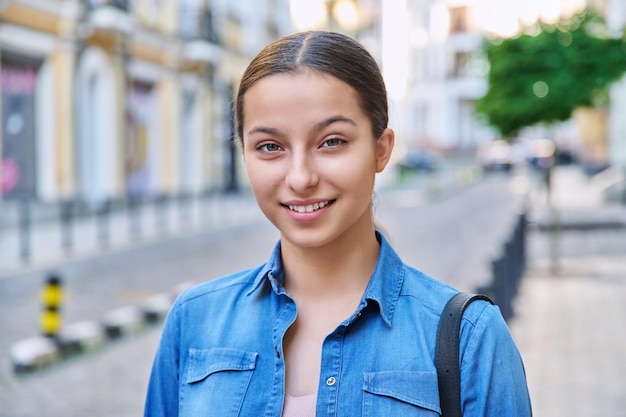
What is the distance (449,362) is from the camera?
175 cm

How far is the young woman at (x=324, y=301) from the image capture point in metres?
1.76

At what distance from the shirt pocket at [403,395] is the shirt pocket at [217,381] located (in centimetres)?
26

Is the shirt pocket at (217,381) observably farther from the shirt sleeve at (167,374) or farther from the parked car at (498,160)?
the parked car at (498,160)

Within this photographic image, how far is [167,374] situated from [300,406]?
1.23 ft

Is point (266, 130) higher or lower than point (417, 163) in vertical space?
lower

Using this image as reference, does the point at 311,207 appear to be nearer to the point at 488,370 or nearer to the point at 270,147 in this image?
the point at 270,147

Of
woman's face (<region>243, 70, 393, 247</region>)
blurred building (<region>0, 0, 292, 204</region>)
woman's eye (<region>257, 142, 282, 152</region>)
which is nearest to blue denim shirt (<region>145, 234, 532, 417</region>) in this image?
woman's face (<region>243, 70, 393, 247</region>)

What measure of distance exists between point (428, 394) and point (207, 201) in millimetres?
25602

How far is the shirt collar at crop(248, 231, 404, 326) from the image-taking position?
6.04 feet

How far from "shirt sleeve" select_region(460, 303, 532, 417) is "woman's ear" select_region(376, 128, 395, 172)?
40 cm

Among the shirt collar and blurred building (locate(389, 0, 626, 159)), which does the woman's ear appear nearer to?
the shirt collar

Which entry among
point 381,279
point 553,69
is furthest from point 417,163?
point 381,279

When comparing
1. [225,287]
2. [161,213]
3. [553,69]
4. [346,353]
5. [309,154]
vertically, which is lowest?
[161,213]

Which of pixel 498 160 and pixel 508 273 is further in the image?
pixel 498 160
